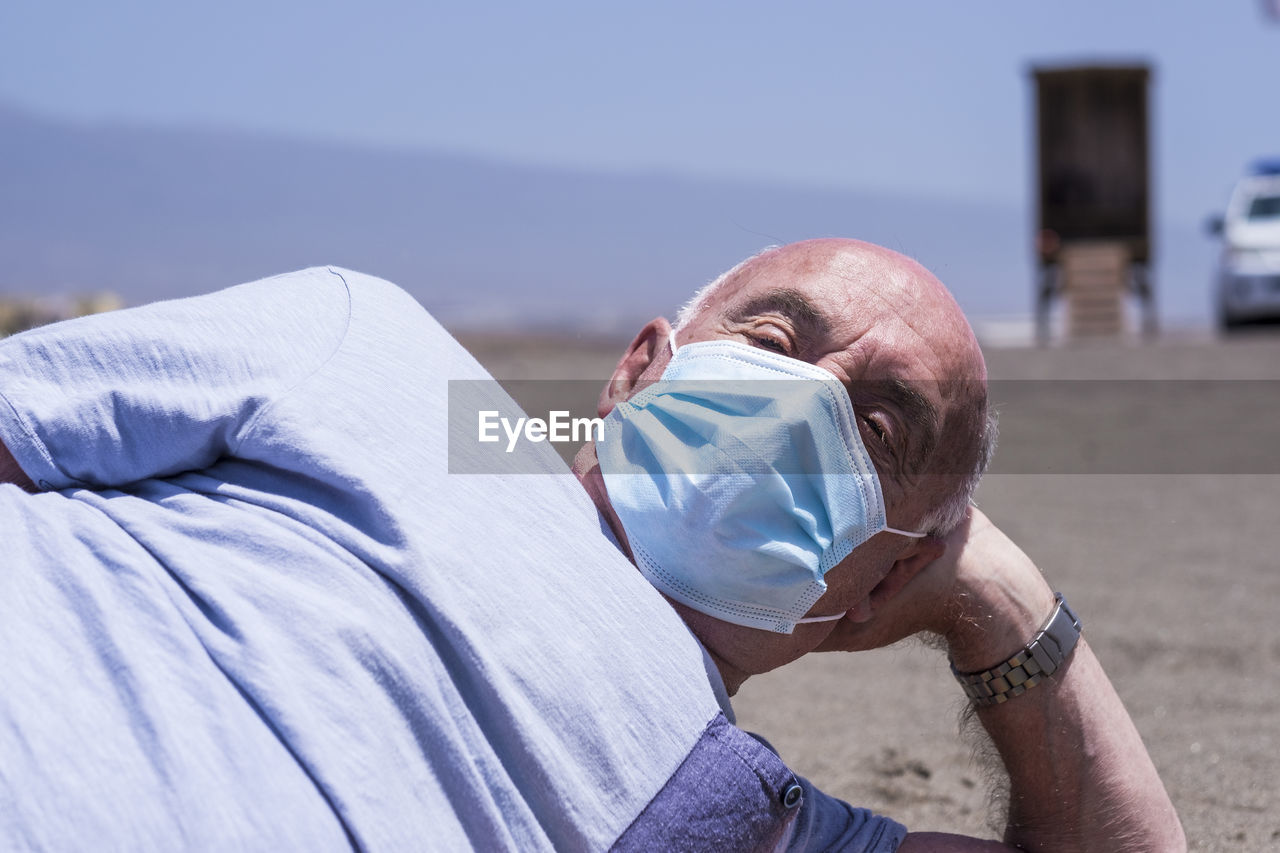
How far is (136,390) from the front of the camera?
5.01 ft

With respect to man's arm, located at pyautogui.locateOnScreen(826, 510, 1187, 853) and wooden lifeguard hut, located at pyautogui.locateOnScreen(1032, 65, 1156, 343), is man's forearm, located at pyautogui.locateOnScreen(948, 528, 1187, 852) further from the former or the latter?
wooden lifeguard hut, located at pyautogui.locateOnScreen(1032, 65, 1156, 343)

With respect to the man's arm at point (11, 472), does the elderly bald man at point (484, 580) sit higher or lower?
lower

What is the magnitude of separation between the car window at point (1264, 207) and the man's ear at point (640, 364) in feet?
50.6

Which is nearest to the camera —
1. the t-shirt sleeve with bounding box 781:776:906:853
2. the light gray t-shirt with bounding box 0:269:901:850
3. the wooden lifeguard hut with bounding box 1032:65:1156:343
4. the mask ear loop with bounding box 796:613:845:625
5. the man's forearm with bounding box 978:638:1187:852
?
the light gray t-shirt with bounding box 0:269:901:850

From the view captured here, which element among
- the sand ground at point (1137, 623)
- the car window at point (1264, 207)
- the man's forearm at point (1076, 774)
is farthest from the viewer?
the car window at point (1264, 207)

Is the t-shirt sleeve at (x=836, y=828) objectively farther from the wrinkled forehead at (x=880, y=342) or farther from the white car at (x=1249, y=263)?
the white car at (x=1249, y=263)

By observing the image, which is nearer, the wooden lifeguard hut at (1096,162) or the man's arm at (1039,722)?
the man's arm at (1039,722)

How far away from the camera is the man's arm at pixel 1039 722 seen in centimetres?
197

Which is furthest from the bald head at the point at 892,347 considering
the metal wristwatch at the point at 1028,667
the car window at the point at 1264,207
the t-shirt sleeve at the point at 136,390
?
the car window at the point at 1264,207

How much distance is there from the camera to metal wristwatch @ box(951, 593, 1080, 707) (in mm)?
2018

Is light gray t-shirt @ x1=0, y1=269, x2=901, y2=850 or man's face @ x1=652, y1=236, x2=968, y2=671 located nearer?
light gray t-shirt @ x1=0, y1=269, x2=901, y2=850

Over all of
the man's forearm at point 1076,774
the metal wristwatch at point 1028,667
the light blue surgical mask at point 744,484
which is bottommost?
the man's forearm at point 1076,774

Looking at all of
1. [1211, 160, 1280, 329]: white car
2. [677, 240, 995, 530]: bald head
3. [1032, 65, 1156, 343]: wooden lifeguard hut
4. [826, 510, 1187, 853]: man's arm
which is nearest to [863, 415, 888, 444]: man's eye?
[677, 240, 995, 530]: bald head

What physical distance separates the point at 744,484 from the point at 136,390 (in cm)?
82
